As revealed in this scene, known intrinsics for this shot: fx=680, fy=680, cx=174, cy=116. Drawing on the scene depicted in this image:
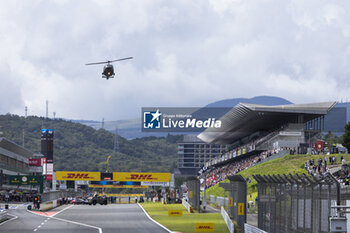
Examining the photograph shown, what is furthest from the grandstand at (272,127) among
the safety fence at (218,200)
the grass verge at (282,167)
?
the safety fence at (218,200)

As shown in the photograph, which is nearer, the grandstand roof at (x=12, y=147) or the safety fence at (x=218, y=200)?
the safety fence at (x=218, y=200)

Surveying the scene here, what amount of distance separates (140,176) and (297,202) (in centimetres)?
8939

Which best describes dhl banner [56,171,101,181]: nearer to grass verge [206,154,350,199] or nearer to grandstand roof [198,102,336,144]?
grandstand roof [198,102,336,144]

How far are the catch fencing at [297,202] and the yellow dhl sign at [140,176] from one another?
262ft

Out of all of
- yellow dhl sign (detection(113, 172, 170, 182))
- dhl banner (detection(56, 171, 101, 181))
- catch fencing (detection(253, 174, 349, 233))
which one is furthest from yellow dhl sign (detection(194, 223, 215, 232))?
dhl banner (detection(56, 171, 101, 181))

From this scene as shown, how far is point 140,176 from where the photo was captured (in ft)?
358

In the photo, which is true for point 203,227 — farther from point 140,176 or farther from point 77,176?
point 77,176

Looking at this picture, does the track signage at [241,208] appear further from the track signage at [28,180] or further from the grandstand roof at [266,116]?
the grandstand roof at [266,116]

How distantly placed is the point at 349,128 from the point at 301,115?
58.3 ft

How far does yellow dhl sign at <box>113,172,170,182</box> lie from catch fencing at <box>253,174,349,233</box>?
79.8 meters

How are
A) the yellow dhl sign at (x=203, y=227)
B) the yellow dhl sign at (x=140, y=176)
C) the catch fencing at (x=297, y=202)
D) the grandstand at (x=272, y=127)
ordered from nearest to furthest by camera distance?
the catch fencing at (x=297, y=202), the yellow dhl sign at (x=203, y=227), the grandstand at (x=272, y=127), the yellow dhl sign at (x=140, y=176)

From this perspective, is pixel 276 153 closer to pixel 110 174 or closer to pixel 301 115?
pixel 301 115

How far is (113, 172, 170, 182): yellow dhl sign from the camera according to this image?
107625mm

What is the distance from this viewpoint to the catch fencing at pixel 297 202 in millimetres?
17906
